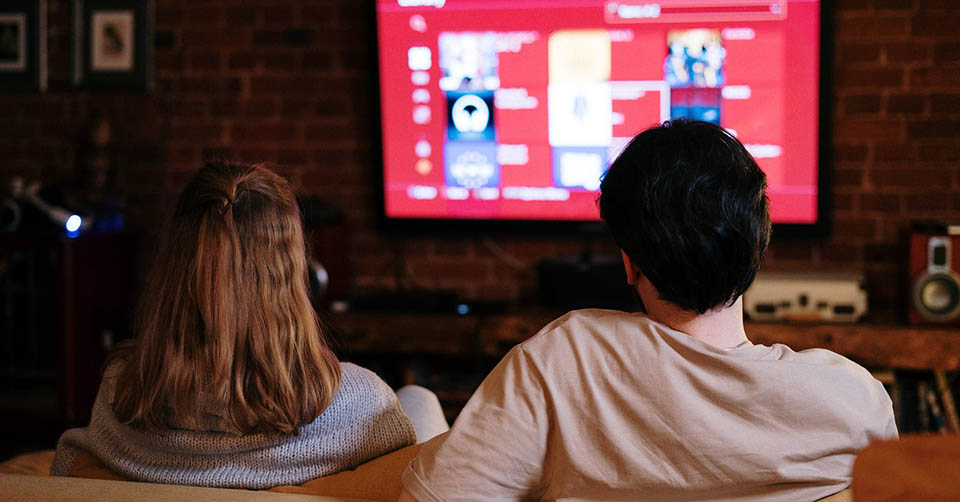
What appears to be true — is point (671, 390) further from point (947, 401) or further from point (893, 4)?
point (893, 4)

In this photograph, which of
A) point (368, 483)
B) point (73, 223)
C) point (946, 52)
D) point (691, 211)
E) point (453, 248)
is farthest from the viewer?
point (453, 248)

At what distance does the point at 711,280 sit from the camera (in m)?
1.20

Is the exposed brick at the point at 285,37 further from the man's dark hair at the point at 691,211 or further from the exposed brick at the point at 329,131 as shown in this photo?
the man's dark hair at the point at 691,211

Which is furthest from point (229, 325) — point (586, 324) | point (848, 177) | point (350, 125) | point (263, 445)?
point (848, 177)

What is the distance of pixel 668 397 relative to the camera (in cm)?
117

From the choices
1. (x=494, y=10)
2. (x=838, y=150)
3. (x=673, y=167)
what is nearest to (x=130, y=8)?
(x=494, y=10)

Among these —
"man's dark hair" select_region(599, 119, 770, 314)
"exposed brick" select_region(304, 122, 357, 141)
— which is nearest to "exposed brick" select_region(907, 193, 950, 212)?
"exposed brick" select_region(304, 122, 357, 141)

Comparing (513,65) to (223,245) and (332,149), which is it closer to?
(332,149)

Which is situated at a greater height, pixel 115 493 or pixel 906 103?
pixel 906 103

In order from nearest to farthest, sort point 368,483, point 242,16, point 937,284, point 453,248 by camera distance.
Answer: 1. point 368,483
2. point 937,284
3. point 453,248
4. point 242,16

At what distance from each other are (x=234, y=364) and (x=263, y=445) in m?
0.13

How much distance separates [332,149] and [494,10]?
909 mm

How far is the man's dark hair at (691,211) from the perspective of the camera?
3.85ft

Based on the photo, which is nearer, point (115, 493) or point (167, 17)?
point (115, 493)
